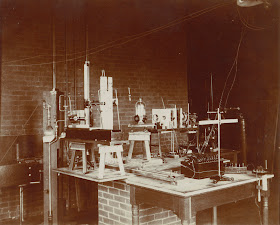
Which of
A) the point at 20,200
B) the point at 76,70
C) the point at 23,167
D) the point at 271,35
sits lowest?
the point at 20,200

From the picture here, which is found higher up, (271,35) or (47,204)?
(271,35)

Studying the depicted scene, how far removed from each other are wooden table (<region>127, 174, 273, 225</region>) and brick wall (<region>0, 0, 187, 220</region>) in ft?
9.60

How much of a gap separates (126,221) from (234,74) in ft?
14.8

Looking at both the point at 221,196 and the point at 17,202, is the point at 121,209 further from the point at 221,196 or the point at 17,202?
the point at 17,202

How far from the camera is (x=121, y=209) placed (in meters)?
4.10

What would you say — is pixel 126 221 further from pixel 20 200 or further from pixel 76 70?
pixel 76 70

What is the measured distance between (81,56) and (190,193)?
13.7 ft

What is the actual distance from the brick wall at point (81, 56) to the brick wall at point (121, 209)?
2.00 meters

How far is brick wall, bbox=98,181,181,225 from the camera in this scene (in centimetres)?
395

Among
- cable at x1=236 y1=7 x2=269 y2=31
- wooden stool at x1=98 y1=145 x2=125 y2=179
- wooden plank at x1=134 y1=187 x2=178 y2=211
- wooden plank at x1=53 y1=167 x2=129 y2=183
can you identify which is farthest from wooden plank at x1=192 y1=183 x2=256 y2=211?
cable at x1=236 y1=7 x2=269 y2=31

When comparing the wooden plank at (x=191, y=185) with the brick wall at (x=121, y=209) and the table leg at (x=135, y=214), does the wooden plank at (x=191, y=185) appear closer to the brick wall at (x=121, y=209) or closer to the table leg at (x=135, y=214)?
the table leg at (x=135, y=214)

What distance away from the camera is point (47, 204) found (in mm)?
4637

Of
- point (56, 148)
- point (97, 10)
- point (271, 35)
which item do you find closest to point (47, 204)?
point (56, 148)

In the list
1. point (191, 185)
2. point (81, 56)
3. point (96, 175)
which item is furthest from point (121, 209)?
point (81, 56)
